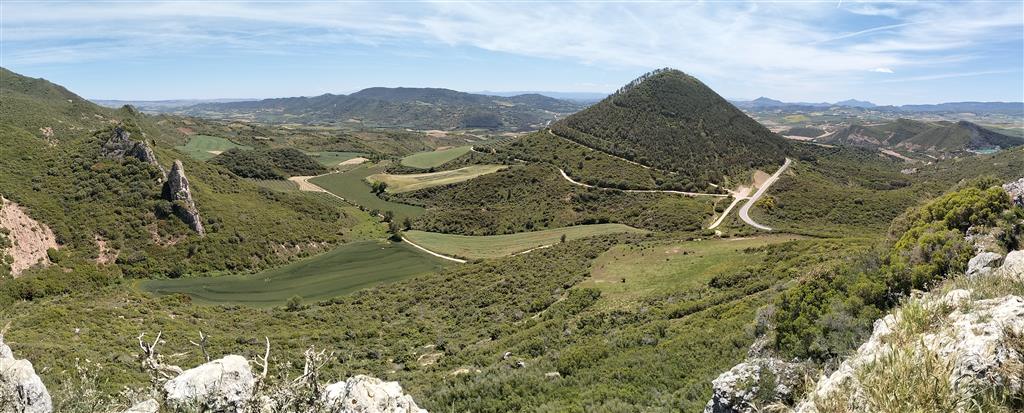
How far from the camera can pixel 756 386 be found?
955 cm

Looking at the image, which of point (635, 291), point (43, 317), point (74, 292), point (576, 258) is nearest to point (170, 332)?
point (43, 317)

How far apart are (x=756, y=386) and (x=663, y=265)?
30.3m

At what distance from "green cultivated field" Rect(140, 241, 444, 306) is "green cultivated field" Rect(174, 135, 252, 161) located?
86984mm

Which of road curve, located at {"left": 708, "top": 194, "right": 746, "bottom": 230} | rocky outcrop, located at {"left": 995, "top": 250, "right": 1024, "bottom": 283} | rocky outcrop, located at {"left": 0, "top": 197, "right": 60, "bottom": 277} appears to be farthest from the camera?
road curve, located at {"left": 708, "top": 194, "right": 746, "bottom": 230}

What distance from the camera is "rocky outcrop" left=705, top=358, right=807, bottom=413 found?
9.39 meters

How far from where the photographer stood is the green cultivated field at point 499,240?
2366 inches

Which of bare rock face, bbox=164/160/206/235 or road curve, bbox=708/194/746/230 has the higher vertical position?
bare rock face, bbox=164/160/206/235

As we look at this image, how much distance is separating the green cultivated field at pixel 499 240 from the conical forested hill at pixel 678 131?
2877cm

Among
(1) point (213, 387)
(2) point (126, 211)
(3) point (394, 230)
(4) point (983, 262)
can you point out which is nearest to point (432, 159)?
(3) point (394, 230)

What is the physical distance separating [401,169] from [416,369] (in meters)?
102

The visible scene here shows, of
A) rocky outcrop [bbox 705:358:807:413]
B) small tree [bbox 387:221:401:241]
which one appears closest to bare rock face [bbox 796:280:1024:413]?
rocky outcrop [bbox 705:358:807:413]

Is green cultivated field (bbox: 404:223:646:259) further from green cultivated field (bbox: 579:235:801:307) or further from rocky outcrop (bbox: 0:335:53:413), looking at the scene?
rocky outcrop (bbox: 0:335:53:413)

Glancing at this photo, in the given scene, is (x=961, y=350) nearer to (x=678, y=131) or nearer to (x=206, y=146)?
(x=678, y=131)

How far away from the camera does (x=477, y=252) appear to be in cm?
5994
